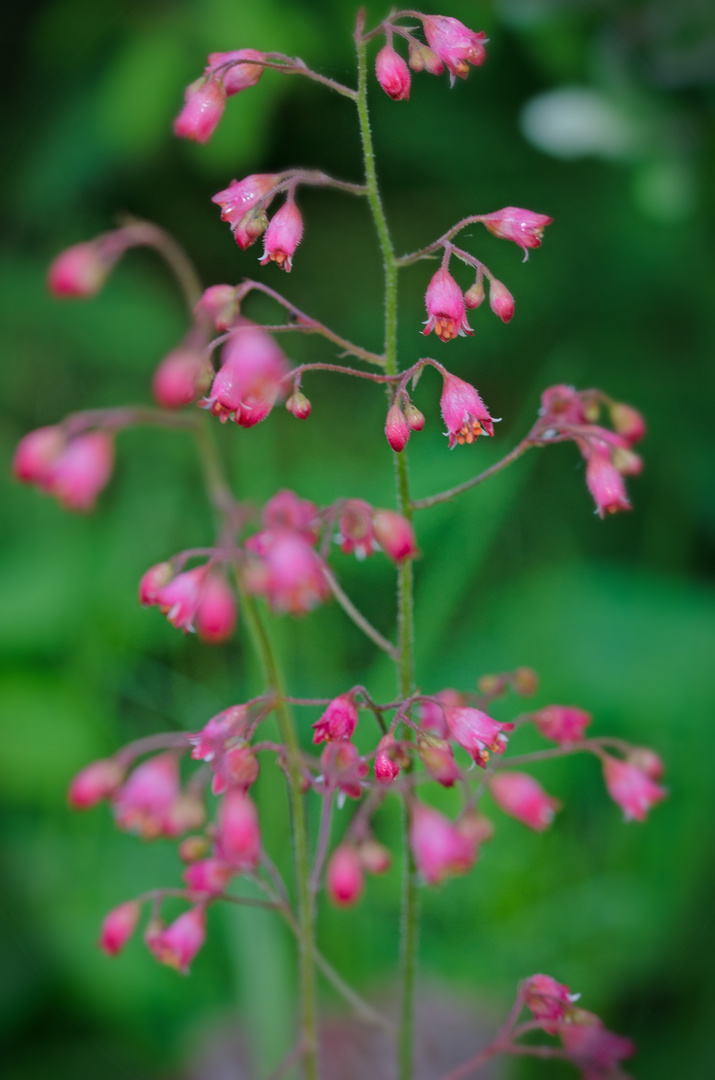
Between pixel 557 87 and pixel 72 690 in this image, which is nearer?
pixel 557 87

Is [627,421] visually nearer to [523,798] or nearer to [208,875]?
[523,798]

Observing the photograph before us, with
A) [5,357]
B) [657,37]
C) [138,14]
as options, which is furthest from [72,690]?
[657,37]

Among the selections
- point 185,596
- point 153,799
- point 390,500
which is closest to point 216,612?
point 185,596

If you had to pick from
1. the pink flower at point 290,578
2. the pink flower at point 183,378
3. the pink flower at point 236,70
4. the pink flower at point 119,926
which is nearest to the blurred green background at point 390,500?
the pink flower at point 119,926

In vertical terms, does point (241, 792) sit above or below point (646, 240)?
below

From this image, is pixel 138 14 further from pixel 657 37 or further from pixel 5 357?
pixel 657 37

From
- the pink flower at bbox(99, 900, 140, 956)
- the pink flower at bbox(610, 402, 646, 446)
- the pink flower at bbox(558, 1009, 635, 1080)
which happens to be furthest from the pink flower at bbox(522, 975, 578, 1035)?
the pink flower at bbox(610, 402, 646, 446)

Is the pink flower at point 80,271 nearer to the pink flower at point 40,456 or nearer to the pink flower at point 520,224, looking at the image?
the pink flower at point 40,456
